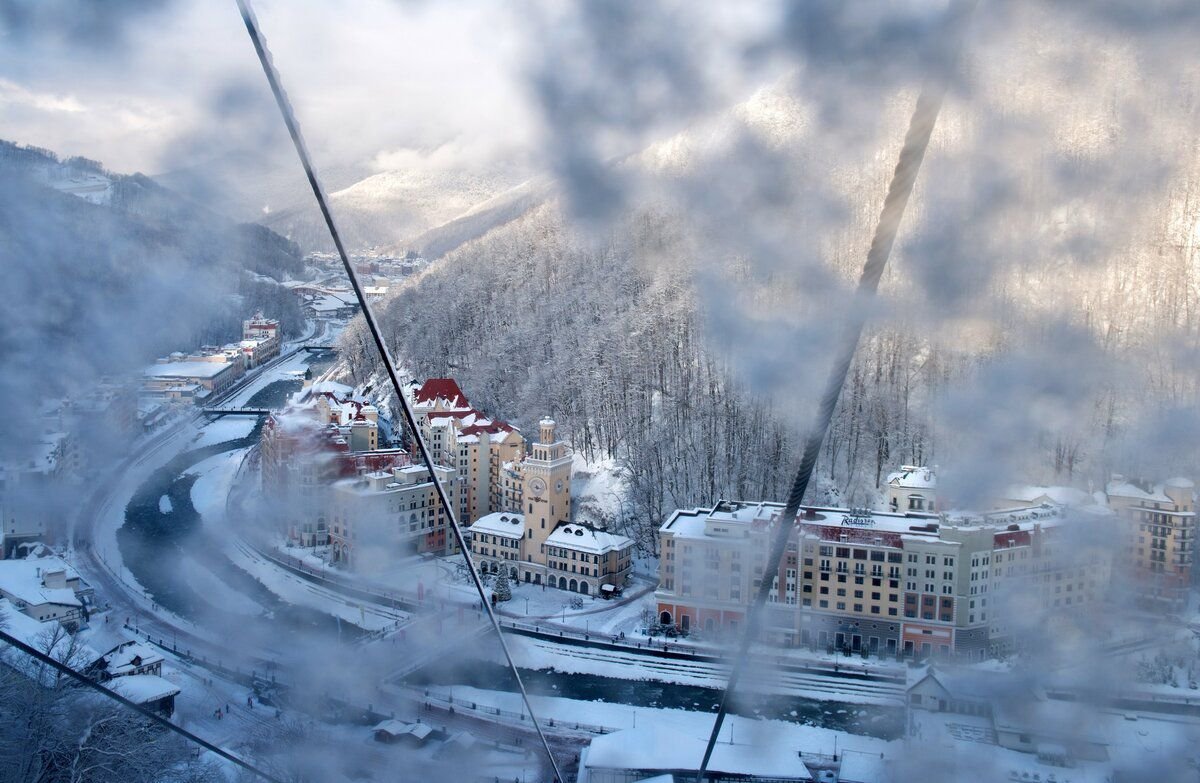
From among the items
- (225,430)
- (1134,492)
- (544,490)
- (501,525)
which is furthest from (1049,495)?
(501,525)

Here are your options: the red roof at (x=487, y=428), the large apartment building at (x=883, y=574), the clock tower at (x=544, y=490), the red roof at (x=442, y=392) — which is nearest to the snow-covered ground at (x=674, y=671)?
the large apartment building at (x=883, y=574)

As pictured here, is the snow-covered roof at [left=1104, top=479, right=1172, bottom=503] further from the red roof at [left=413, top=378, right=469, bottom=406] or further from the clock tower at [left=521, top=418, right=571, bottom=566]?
the red roof at [left=413, top=378, right=469, bottom=406]

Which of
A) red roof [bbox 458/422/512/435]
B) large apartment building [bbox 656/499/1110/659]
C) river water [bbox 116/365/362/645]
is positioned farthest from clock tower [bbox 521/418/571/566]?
river water [bbox 116/365/362/645]

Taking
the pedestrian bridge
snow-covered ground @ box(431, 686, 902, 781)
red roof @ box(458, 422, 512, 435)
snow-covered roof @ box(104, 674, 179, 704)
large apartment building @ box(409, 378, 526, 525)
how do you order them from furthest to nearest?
red roof @ box(458, 422, 512, 435) < large apartment building @ box(409, 378, 526, 525) < the pedestrian bridge < snow-covered roof @ box(104, 674, 179, 704) < snow-covered ground @ box(431, 686, 902, 781)

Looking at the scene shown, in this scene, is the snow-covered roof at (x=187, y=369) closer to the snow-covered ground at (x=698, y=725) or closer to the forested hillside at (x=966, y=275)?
the snow-covered ground at (x=698, y=725)

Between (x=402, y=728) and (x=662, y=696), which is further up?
(x=402, y=728)

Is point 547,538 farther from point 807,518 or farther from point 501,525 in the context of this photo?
point 807,518
